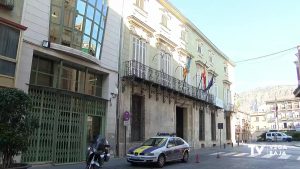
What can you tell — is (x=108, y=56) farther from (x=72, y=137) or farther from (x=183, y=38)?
(x=183, y=38)

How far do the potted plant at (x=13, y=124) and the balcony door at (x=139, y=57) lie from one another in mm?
11356

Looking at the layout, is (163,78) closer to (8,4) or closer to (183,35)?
(183,35)

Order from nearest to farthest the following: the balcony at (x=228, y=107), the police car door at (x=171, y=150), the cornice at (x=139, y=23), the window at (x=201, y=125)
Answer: the police car door at (x=171, y=150) < the cornice at (x=139, y=23) < the window at (x=201, y=125) < the balcony at (x=228, y=107)

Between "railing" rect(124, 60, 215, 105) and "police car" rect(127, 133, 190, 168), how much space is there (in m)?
5.49

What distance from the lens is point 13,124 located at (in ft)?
31.3

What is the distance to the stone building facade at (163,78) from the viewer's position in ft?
69.7

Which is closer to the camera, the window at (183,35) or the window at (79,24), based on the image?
the window at (79,24)

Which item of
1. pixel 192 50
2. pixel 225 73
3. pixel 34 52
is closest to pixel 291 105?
pixel 225 73

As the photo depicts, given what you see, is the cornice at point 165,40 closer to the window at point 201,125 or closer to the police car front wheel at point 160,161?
the window at point 201,125

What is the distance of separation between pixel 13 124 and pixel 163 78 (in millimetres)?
16285

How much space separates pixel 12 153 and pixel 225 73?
121 feet

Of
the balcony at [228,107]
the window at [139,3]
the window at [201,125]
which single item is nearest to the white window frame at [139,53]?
the window at [139,3]

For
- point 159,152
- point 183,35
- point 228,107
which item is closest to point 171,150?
point 159,152

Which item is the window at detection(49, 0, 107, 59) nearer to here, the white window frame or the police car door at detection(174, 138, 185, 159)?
the white window frame
